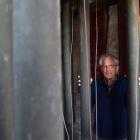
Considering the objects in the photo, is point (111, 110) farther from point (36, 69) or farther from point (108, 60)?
point (36, 69)

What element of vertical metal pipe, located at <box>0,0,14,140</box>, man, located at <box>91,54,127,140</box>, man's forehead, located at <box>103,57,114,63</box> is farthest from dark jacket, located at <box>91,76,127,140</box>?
vertical metal pipe, located at <box>0,0,14,140</box>

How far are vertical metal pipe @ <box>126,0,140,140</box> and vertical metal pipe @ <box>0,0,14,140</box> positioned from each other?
208cm

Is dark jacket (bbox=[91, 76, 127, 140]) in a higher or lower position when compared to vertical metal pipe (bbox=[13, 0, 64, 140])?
lower

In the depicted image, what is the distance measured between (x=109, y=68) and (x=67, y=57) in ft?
4.35

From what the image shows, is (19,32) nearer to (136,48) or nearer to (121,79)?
(136,48)

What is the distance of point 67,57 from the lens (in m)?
4.64

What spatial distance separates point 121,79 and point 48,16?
2534 millimetres

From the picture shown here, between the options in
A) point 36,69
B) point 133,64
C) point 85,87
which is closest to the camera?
point 36,69

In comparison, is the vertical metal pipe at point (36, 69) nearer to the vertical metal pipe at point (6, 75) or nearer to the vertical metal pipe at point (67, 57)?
the vertical metal pipe at point (6, 75)

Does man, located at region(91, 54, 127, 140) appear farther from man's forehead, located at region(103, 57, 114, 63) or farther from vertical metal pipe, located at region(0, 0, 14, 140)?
vertical metal pipe, located at region(0, 0, 14, 140)

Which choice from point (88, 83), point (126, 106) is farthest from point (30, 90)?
point (88, 83)

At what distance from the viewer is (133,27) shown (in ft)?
9.91

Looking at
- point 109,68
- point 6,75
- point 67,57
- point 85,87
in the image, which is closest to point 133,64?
point 109,68

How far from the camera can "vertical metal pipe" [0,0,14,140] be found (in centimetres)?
91
